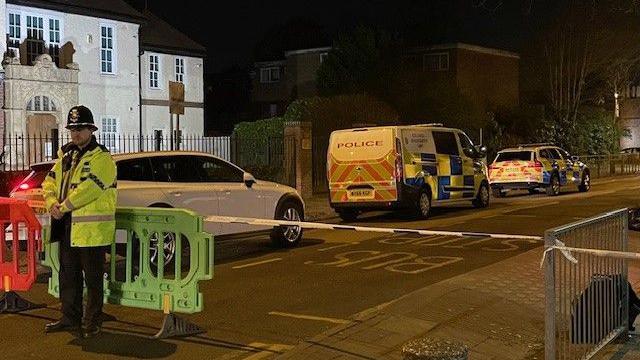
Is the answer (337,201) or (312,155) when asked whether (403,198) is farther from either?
(312,155)

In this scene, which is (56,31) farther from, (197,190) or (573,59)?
(573,59)

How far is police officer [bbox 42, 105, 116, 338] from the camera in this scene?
21.9ft

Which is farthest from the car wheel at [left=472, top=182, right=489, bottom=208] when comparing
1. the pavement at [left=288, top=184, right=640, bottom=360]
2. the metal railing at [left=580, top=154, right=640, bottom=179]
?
the metal railing at [left=580, top=154, right=640, bottom=179]

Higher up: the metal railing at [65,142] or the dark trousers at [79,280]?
the metal railing at [65,142]

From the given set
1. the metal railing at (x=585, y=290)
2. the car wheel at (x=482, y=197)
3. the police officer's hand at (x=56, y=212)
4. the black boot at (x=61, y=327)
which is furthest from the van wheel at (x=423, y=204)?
the police officer's hand at (x=56, y=212)

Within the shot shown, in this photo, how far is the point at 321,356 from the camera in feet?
20.2

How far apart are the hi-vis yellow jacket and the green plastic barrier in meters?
0.29

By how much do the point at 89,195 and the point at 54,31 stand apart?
23683 mm

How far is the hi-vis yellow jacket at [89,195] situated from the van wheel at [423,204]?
11220 mm

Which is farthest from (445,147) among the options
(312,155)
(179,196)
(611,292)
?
(611,292)

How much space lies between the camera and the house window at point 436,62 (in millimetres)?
41625

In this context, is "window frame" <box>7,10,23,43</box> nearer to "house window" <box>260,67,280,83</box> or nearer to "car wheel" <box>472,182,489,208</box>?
"car wheel" <box>472,182,489,208</box>

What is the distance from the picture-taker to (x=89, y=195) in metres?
6.63

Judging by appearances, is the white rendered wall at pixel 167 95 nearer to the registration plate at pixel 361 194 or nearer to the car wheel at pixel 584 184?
the car wheel at pixel 584 184
